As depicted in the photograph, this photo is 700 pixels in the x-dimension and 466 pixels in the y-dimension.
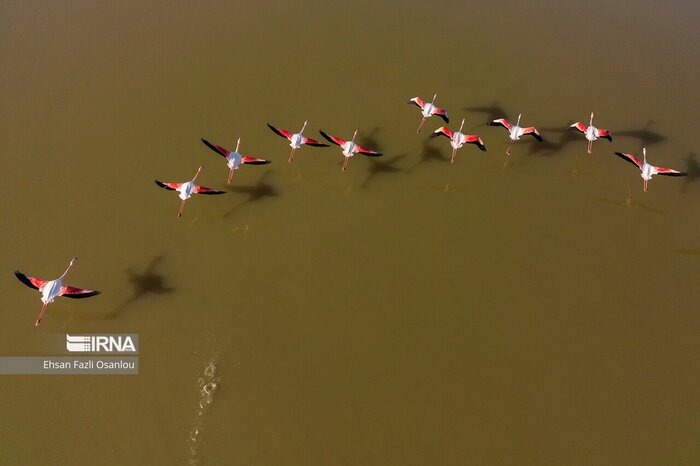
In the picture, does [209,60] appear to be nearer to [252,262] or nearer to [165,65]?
[165,65]

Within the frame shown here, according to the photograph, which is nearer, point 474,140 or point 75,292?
point 75,292

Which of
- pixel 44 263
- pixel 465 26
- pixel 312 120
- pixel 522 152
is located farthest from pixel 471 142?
pixel 44 263

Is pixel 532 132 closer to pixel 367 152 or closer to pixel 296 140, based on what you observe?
pixel 367 152

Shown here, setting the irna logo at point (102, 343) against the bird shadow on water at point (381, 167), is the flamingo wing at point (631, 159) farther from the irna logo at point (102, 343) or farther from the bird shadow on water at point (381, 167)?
the irna logo at point (102, 343)

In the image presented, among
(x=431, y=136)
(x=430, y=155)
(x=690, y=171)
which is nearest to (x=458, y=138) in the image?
(x=431, y=136)

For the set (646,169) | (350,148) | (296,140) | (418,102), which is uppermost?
(418,102)
